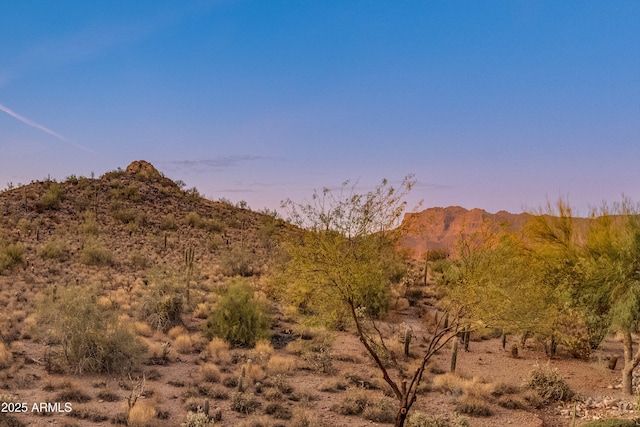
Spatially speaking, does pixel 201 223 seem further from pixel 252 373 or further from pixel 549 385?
pixel 549 385

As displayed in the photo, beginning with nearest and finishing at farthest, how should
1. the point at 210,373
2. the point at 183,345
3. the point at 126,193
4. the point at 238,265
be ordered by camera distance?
the point at 210,373 → the point at 183,345 → the point at 238,265 → the point at 126,193

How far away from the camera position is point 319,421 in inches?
516

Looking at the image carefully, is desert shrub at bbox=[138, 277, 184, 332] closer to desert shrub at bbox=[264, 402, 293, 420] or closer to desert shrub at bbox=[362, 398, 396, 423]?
desert shrub at bbox=[264, 402, 293, 420]

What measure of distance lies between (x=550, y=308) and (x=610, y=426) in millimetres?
8638

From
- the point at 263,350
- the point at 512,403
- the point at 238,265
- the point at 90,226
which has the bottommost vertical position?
the point at 512,403

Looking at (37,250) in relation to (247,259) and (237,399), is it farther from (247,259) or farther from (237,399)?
(237,399)

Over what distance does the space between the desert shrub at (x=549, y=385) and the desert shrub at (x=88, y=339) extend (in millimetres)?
13350

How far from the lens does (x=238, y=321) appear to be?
68.9 ft

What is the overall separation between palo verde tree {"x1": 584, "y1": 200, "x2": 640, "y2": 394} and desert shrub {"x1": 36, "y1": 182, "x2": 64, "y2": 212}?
46.7 meters

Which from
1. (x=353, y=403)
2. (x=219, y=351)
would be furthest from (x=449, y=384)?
(x=219, y=351)

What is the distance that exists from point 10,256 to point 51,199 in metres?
19.3

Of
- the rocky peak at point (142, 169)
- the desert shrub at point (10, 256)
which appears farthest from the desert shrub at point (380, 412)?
the rocky peak at point (142, 169)

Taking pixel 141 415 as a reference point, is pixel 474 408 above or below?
below

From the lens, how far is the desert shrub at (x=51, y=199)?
158 ft
